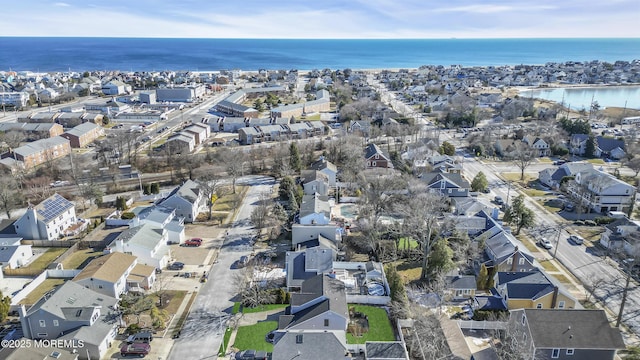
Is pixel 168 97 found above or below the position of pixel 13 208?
above

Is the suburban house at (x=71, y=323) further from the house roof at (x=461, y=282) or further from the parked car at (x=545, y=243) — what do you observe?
the parked car at (x=545, y=243)

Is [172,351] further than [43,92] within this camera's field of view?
No

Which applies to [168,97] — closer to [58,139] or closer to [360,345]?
[58,139]

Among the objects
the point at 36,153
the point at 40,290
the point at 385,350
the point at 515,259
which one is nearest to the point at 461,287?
the point at 515,259

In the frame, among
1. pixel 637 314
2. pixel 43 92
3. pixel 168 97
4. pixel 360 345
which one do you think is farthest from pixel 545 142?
pixel 43 92

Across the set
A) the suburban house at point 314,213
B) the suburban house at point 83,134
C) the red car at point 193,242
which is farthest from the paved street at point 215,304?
the suburban house at point 83,134

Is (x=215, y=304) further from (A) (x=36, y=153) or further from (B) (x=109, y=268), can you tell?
(A) (x=36, y=153)
